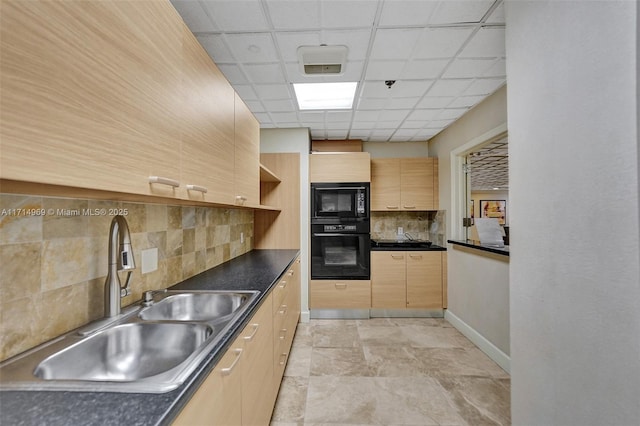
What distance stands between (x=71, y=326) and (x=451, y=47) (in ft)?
8.05

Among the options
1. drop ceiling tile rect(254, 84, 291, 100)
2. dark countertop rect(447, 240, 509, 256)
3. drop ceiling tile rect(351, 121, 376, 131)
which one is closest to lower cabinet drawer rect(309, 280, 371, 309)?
dark countertop rect(447, 240, 509, 256)

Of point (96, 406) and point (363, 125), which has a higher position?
point (363, 125)

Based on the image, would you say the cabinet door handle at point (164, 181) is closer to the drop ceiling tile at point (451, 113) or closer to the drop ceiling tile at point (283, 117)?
the drop ceiling tile at point (283, 117)

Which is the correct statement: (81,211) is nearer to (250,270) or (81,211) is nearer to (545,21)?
(250,270)

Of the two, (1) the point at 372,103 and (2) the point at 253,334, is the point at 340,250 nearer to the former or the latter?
(1) the point at 372,103

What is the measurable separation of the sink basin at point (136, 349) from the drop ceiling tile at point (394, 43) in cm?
186

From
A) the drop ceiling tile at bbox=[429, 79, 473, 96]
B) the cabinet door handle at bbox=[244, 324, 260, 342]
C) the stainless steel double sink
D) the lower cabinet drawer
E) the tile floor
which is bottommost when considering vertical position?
the tile floor

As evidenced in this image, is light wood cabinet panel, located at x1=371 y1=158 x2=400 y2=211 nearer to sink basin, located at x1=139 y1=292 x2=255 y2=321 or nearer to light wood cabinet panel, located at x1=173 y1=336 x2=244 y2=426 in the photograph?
sink basin, located at x1=139 y1=292 x2=255 y2=321

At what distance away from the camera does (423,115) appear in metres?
2.88

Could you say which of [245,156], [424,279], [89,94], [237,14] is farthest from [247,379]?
[424,279]

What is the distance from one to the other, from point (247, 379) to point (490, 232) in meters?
2.45

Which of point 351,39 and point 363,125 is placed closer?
point 351,39

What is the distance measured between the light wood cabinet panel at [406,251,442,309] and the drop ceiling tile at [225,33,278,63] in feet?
8.90

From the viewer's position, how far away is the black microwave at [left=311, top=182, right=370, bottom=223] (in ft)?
10.8
